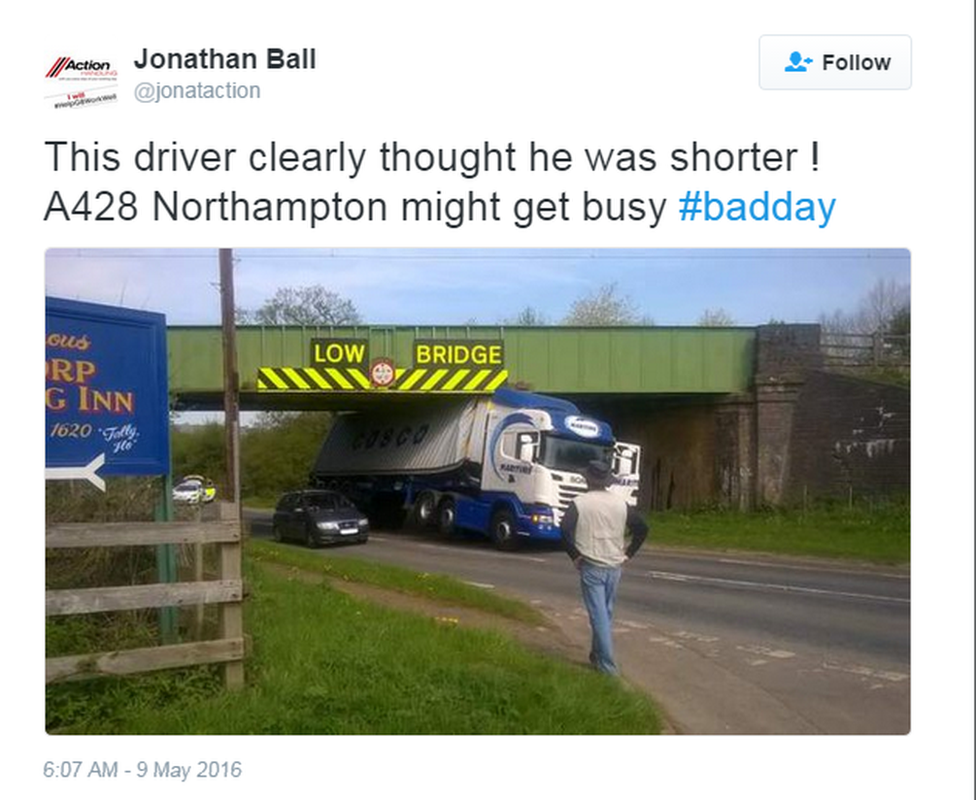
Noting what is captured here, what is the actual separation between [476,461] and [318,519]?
0.69 metres

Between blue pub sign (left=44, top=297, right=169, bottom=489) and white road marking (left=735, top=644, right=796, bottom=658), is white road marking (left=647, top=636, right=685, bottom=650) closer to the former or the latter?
white road marking (left=735, top=644, right=796, bottom=658)

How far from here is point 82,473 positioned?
11.1ft

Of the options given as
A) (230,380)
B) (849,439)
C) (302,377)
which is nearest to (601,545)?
(849,439)

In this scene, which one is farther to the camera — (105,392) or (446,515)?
(446,515)

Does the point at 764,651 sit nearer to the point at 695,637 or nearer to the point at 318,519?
the point at 695,637

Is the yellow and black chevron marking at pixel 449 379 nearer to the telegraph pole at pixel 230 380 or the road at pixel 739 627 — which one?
the telegraph pole at pixel 230 380

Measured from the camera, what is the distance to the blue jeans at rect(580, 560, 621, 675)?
3.89m

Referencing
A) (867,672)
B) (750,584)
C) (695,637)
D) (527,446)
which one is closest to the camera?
(867,672)
